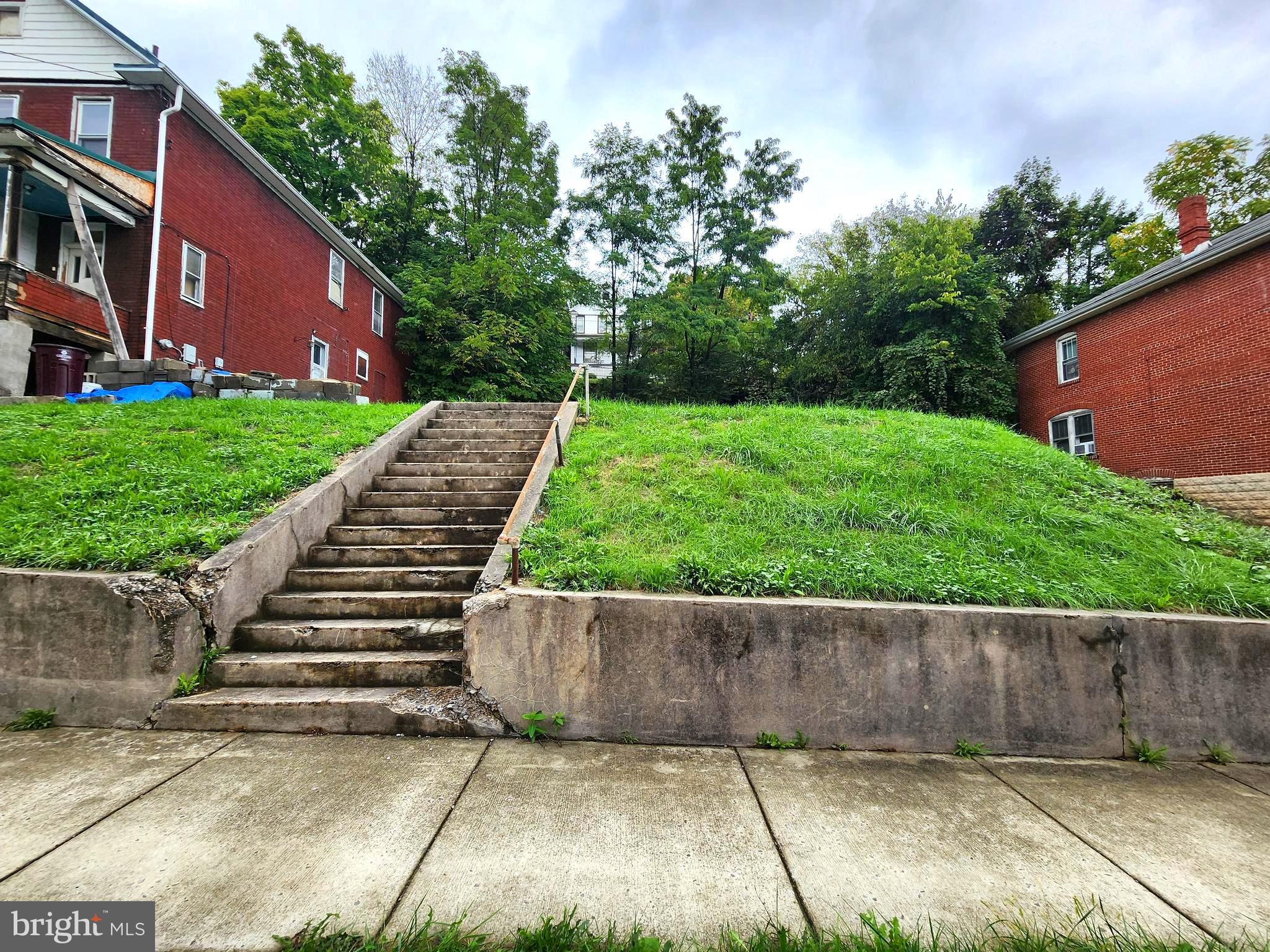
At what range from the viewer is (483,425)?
7809 mm

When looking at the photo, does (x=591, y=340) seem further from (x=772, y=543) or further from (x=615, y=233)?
(x=772, y=543)

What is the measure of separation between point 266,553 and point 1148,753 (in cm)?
616

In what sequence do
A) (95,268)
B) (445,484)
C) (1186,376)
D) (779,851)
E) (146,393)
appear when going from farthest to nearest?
1. (1186,376)
2. (95,268)
3. (146,393)
4. (445,484)
5. (779,851)

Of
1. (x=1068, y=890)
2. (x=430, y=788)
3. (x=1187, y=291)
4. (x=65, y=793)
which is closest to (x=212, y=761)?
(x=65, y=793)

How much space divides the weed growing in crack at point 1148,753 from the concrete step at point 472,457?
19.0 feet

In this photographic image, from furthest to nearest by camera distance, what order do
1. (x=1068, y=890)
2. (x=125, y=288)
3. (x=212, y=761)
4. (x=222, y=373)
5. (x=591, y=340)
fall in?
(x=591, y=340), (x=125, y=288), (x=222, y=373), (x=212, y=761), (x=1068, y=890)

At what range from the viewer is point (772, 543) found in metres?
4.19

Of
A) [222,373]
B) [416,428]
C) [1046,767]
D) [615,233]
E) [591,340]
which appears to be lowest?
[1046,767]

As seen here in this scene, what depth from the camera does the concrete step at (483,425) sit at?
735 centimetres

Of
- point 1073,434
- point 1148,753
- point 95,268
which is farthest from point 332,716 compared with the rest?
point 1073,434

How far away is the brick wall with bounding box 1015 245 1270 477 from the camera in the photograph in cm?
1020

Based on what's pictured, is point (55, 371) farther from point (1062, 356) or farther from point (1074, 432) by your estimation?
point (1062, 356)

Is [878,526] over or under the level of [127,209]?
under

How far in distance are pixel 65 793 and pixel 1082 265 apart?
34.2 m
